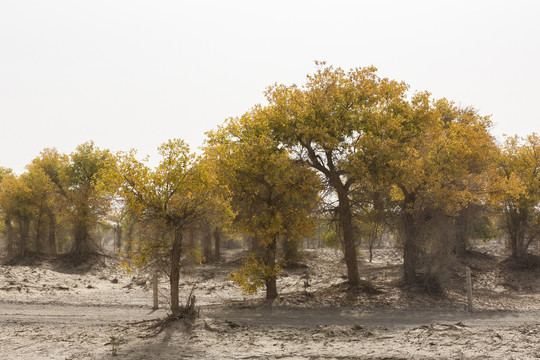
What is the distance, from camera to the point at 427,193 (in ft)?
68.7

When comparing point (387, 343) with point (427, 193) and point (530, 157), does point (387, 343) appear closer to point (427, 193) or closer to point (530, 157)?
point (427, 193)

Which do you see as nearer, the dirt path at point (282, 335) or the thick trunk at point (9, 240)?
the dirt path at point (282, 335)

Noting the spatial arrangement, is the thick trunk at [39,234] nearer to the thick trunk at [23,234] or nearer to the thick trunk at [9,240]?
the thick trunk at [23,234]

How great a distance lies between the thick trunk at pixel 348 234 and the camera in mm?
21141

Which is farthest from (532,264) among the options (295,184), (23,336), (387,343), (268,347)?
(23,336)

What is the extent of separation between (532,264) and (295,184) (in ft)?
66.6

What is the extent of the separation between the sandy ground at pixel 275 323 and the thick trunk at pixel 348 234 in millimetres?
1021

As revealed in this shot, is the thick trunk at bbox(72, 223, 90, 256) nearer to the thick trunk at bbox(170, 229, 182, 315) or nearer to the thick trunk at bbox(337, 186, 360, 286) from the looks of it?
the thick trunk at bbox(337, 186, 360, 286)

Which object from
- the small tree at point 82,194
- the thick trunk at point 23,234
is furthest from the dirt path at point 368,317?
the thick trunk at point 23,234

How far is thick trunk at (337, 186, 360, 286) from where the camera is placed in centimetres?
2114

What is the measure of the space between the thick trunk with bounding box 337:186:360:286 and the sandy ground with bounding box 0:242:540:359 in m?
1.02

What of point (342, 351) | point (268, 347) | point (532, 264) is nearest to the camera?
point (342, 351)

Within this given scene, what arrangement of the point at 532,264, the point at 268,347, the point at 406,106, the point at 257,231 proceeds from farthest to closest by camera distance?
the point at 532,264 < the point at 406,106 < the point at 257,231 < the point at 268,347

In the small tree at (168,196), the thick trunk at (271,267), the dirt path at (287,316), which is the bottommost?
the dirt path at (287,316)
